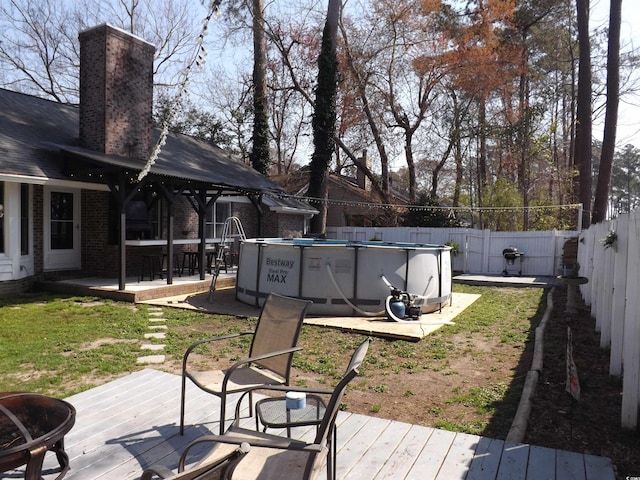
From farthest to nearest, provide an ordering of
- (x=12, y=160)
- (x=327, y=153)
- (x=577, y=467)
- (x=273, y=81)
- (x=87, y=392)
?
(x=273, y=81) → (x=327, y=153) → (x=12, y=160) → (x=87, y=392) → (x=577, y=467)

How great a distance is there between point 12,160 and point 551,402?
1008 centimetres

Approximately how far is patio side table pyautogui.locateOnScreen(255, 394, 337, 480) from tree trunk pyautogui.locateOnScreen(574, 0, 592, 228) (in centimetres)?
1789

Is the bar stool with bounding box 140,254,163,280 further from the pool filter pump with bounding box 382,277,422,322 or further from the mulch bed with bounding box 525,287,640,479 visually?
the mulch bed with bounding box 525,287,640,479

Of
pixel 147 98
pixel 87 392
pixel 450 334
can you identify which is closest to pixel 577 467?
pixel 87 392

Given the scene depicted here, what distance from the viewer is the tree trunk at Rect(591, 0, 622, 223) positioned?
1617 cm

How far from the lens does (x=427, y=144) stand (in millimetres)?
25844

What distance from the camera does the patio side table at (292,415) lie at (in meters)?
2.71

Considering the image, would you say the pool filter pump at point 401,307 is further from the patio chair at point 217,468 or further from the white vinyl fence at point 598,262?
the patio chair at point 217,468

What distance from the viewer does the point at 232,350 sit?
242 inches

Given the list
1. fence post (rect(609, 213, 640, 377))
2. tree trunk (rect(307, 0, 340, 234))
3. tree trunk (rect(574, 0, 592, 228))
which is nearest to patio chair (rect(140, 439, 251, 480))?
fence post (rect(609, 213, 640, 377))

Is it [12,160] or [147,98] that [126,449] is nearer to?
[12,160]

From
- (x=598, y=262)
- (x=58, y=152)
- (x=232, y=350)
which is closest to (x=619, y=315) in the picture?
(x=598, y=262)

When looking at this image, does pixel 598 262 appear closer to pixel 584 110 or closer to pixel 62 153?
pixel 62 153

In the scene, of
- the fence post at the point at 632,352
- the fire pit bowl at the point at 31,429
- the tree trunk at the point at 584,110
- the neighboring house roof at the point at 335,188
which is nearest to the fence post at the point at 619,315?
the fence post at the point at 632,352
